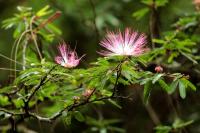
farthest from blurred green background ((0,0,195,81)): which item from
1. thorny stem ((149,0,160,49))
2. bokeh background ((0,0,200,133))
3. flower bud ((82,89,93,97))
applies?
flower bud ((82,89,93,97))

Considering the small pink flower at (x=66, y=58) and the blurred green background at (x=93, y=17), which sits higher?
the blurred green background at (x=93, y=17)

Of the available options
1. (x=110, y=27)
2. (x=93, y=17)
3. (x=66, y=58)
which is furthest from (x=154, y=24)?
(x=66, y=58)

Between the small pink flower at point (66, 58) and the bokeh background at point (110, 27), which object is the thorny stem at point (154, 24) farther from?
the small pink flower at point (66, 58)

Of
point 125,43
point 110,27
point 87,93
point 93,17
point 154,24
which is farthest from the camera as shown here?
point 110,27

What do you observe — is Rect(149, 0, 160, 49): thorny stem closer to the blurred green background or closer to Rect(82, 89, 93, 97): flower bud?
the blurred green background

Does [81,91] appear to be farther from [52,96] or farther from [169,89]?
A: [169,89]

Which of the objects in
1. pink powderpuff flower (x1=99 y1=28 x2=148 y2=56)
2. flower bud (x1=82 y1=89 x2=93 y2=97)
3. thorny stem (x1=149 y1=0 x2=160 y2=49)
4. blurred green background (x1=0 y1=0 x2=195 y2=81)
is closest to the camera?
pink powderpuff flower (x1=99 y1=28 x2=148 y2=56)

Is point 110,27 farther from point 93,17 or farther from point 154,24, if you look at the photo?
point 154,24

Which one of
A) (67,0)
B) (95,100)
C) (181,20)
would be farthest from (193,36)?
(67,0)

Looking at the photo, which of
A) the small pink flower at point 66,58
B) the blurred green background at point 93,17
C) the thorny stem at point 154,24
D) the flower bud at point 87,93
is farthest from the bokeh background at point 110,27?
the small pink flower at point 66,58
